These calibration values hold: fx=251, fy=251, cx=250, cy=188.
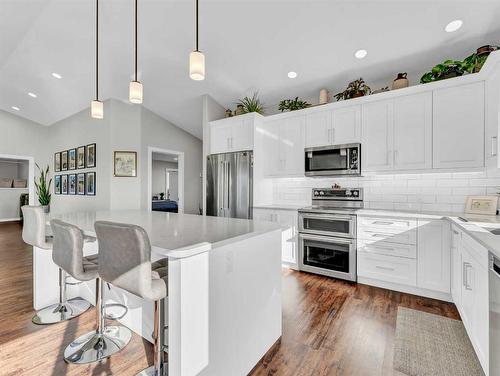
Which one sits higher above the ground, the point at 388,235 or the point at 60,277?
the point at 388,235

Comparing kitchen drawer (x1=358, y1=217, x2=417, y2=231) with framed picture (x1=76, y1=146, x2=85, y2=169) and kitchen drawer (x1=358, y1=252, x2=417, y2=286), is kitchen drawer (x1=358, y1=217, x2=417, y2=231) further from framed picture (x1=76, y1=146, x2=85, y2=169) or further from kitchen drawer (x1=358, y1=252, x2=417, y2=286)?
framed picture (x1=76, y1=146, x2=85, y2=169)

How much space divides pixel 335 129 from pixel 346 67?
2.71 feet

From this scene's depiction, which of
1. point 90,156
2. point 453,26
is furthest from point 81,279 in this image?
point 90,156

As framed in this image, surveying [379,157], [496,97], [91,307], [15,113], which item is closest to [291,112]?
[379,157]

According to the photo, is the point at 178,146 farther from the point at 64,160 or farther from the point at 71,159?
the point at 64,160

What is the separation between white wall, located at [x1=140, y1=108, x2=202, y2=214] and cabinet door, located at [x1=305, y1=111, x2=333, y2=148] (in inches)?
144

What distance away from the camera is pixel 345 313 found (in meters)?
2.39

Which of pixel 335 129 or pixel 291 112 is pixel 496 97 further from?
pixel 291 112

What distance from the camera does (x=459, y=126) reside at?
2705mm

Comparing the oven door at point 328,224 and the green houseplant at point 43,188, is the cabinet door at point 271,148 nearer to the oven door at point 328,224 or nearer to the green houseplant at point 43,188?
the oven door at point 328,224

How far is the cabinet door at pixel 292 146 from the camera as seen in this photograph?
12.5ft

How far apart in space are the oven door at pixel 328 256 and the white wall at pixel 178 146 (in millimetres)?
3799

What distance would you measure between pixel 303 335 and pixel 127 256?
1.56 metres

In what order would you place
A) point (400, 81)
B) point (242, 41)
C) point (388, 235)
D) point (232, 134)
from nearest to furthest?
point (388, 235), point (400, 81), point (242, 41), point (232, 134)
